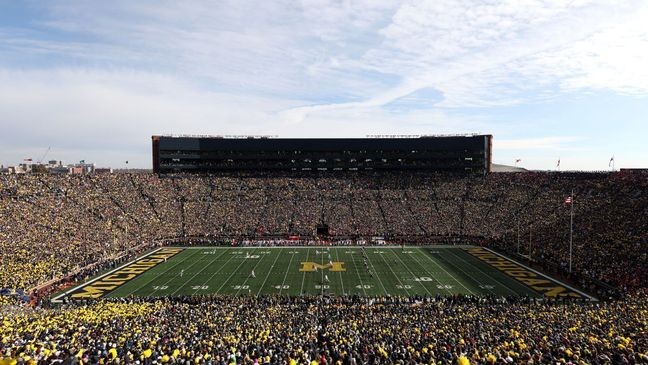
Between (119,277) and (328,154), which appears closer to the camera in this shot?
(119,277)

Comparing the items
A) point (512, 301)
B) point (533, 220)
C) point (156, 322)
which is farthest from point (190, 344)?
point (533, 220)

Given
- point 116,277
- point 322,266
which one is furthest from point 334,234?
point 116,277

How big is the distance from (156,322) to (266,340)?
7.87m

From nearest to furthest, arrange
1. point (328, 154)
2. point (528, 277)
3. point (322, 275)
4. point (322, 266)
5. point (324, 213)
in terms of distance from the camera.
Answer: point (528, 277), point (322, 275), point (322, 266), point (324, 213), point (328, 154)

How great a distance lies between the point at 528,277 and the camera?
37.8 meters

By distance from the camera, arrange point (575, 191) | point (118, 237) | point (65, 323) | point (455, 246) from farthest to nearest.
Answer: point (575, 191), point (455, 246), point (118, 237), point (65, 323)

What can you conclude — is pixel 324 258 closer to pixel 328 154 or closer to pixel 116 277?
pixel 116 277

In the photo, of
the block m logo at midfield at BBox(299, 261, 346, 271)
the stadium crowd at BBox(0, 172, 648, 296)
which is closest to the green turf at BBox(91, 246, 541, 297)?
the block m logo at midfield at BBox(299, 261, 346, 271)

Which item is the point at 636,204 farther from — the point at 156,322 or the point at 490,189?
the point at 156,322

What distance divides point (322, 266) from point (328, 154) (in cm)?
4468

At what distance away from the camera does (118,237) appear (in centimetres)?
5012

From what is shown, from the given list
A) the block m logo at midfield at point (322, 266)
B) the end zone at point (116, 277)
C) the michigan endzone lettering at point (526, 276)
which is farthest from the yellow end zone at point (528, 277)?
the end zone at point (116, 277)

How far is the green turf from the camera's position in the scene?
3412cm

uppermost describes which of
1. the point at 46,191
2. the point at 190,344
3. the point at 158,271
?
the point at 46,191
